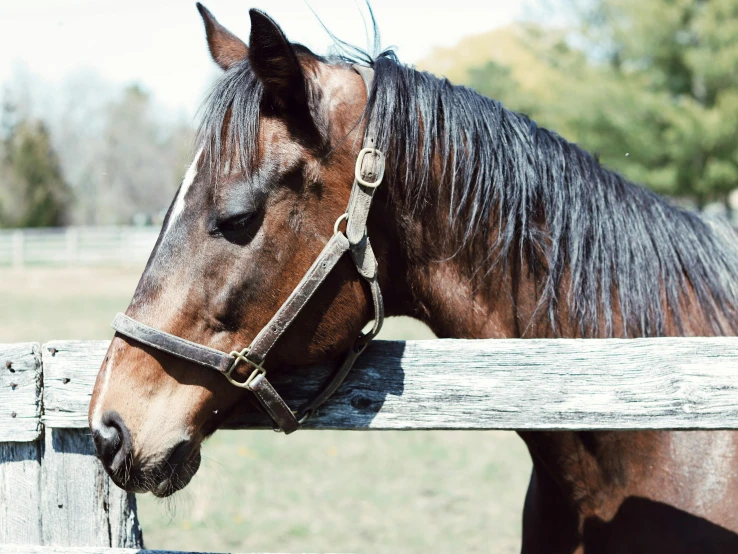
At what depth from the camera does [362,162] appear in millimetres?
1914

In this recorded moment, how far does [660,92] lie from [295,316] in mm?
20894

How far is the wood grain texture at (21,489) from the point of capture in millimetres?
2041

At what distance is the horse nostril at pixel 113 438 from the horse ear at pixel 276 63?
0.95 meters

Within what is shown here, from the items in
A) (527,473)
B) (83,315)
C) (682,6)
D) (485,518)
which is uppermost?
(682,6)

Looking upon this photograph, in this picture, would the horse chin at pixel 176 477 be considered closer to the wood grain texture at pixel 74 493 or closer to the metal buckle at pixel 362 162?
the wood grain texture at pixel 74 493

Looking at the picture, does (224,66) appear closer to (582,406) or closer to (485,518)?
(582,406)

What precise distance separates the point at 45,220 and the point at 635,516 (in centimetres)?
3923

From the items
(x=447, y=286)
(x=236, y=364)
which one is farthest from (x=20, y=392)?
(x=447, y=286)

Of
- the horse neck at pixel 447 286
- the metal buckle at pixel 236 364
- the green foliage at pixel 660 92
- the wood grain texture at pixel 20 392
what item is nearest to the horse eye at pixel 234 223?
the metal buckle at pixel 236 364

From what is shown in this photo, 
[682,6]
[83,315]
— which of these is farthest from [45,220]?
[682,6]

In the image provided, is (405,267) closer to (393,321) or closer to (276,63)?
(276,63)

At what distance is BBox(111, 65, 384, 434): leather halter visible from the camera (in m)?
1.78

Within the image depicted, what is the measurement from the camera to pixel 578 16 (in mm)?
22031

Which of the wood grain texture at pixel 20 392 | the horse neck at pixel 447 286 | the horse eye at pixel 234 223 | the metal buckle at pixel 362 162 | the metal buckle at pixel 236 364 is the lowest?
the wood grain texture at pixel 20 392
